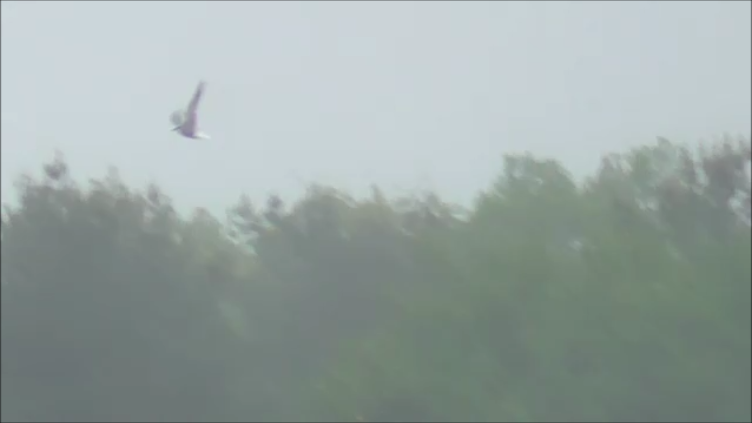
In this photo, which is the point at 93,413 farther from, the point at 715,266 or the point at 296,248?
the point at 715,266

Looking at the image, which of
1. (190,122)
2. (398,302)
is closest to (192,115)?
(190,122)

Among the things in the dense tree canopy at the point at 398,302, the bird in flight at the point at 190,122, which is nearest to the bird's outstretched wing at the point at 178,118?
the bird in flight at the point at 190,122

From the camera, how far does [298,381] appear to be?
25.3m

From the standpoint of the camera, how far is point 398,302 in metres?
25.1

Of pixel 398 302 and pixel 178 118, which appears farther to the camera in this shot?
pixel 398 302

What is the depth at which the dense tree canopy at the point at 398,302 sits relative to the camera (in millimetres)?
22406

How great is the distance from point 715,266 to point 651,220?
7.18ft

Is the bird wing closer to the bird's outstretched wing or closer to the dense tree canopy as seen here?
the bird's outstretched wing

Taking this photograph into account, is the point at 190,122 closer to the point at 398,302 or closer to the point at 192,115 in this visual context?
the point at 192,115

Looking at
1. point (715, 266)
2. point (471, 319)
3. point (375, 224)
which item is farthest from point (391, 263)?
point (715, 266)

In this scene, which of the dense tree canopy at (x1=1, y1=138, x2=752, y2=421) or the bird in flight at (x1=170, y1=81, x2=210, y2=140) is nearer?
the bird in flight at (x1=170, y1=81, x2=210, y2=140)

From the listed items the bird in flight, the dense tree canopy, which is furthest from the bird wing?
the dense tree canopy

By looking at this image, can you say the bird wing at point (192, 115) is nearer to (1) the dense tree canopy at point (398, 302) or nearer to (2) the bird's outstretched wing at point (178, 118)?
(2) the bird's outstretched wing at point (178, 118)

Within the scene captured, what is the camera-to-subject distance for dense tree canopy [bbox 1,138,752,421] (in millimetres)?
22406
